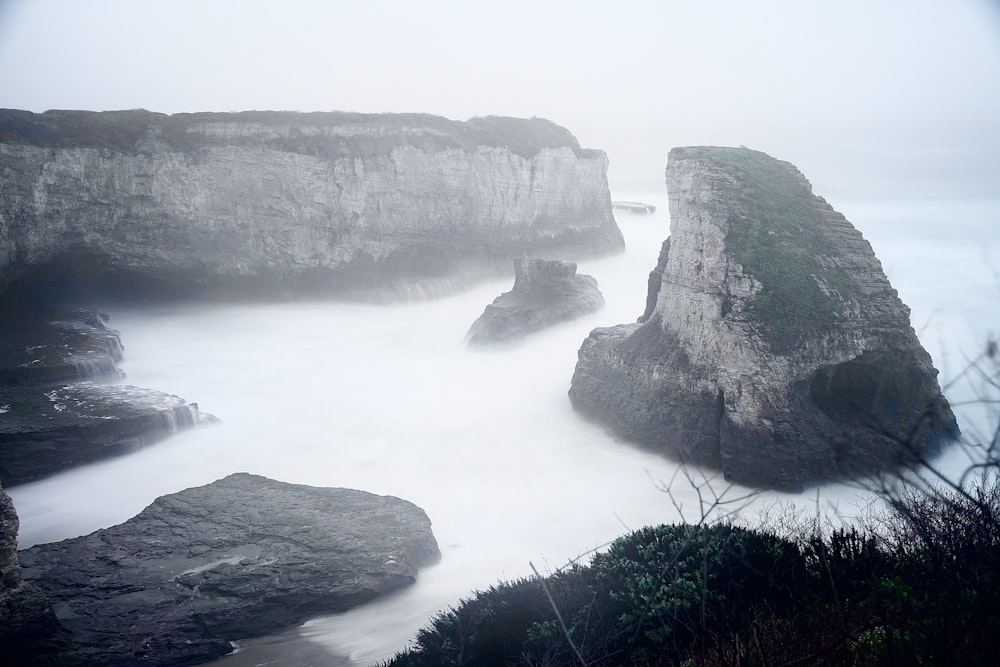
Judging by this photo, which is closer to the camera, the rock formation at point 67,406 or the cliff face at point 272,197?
the rock formation at point 67,406

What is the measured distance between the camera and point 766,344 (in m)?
11.7

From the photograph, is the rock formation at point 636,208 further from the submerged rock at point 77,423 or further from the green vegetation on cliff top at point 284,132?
the submerged rock at point 77,423

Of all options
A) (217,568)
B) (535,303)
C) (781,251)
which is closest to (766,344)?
(781,251)

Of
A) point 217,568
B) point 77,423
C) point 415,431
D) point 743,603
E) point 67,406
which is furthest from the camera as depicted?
point 415,431

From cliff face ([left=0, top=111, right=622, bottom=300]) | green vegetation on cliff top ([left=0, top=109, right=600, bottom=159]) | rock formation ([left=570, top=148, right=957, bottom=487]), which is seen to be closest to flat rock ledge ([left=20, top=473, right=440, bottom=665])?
rock formation ([left=570, top=148, right=957, bottom=487])

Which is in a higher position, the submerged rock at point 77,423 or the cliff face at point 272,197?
the cliff face at point 272,197

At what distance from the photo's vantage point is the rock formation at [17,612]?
720 cm

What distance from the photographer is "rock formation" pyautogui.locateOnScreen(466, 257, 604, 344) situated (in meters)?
20.5

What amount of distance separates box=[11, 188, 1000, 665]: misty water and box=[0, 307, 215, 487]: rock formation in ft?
1.16

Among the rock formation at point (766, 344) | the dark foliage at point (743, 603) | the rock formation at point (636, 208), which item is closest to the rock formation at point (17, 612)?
the dark foliage at point (743, 603)

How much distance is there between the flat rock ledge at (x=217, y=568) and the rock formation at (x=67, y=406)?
141 inches

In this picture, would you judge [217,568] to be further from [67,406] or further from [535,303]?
[535,303]

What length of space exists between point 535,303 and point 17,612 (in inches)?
624

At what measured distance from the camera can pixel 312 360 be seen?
67.1ft
